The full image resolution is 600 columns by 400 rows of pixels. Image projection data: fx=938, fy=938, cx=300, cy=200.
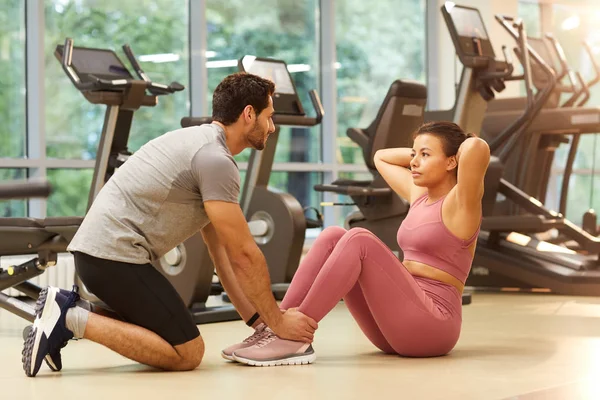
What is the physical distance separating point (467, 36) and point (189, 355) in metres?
3.91

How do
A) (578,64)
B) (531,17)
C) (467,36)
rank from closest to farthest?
(467,36) → (531,17) → (578,64)

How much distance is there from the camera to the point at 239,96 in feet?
10.5

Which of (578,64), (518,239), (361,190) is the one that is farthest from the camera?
(578,64)

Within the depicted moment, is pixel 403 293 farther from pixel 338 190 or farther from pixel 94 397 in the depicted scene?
pixel 338 190

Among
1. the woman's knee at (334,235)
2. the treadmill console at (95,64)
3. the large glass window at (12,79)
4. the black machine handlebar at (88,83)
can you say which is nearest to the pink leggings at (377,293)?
the woman's knee at (334,235)

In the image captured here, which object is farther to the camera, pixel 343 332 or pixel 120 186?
pixel 343 332

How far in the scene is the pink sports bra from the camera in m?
3.37

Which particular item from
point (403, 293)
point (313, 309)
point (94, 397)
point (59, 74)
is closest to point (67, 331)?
point (94, 397)

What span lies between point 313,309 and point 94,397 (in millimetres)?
864

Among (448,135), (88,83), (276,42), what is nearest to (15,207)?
(88,83)

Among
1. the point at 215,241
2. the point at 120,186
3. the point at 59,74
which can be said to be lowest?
the point at 215,241

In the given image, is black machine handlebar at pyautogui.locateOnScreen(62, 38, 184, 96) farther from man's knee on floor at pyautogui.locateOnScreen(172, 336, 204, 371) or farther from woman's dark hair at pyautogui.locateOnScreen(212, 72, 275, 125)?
man's knee on floor at pyautogui.locateOnScreen(172, 336, 204, 371)

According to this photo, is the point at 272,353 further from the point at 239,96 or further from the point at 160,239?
the point at 239,96

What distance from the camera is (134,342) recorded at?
125 inches
